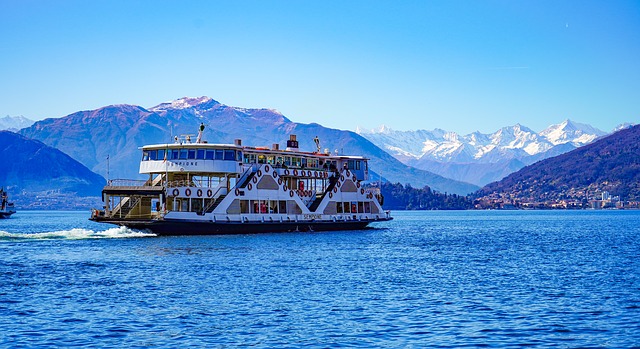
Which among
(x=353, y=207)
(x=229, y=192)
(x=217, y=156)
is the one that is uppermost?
(x=217, y=156)

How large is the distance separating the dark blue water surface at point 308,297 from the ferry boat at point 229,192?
5561 mm

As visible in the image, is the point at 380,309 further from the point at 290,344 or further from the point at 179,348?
the point at 179,348

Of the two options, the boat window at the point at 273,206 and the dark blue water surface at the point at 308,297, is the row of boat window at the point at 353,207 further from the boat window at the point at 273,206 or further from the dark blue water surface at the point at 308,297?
the dark blue water surface at the point at 308,297

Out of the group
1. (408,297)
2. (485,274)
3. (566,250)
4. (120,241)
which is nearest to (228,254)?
(120,241)

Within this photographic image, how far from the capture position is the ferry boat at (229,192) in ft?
220

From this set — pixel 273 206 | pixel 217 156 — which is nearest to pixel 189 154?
pixel 217 156

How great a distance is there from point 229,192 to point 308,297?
3659 centimetres

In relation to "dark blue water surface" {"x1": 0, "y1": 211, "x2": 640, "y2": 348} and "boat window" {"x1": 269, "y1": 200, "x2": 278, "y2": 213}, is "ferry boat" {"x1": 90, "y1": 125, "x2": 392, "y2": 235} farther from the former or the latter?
"dark blue water surface" {"x1": 0, "y1": 211, "x2": 640, "y2": 348}

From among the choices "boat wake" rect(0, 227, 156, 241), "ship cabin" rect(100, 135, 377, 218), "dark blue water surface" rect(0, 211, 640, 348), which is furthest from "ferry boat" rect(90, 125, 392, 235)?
"dark blue water surface" rect(0, 211, 640, 348)

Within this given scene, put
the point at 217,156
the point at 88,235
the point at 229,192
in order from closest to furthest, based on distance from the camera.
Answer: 1. the point at 88,235
2. the point at 217,156
3. the point at 229,192

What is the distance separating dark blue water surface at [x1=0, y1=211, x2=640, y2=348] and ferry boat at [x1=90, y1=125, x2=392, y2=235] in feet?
18.2

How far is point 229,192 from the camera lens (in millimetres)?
71812

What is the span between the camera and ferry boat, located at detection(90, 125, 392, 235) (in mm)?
67156

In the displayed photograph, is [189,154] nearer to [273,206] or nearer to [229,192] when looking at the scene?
[229,192]
